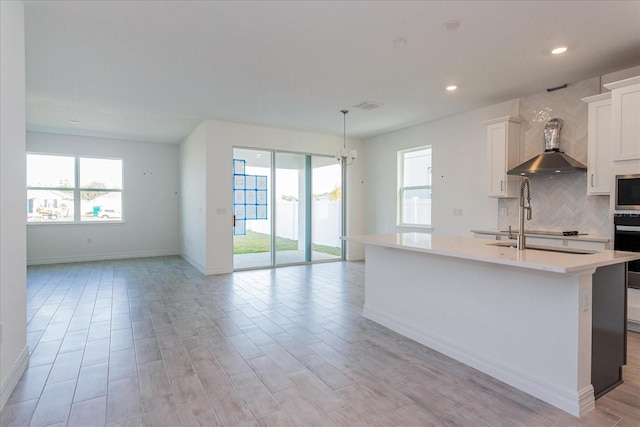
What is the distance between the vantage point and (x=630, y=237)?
3.25m

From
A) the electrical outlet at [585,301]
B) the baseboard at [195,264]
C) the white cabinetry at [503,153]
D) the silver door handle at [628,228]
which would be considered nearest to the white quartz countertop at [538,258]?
the electrical outlet at [585,301]

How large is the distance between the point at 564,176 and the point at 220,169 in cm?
522

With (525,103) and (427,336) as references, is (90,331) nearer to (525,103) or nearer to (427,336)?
(427,336)

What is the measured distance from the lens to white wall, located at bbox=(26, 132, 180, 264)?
7.07 m

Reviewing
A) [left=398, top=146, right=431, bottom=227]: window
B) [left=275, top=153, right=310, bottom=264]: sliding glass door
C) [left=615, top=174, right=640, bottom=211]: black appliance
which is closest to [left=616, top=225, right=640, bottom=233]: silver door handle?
[left=615, top=174, right=640, bottom=211]: black appliance

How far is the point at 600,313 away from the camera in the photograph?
217 centimetres

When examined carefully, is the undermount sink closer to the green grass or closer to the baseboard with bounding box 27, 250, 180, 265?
the green grass

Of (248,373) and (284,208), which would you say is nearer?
(248,373)

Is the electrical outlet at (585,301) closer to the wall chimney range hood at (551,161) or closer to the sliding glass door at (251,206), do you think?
the wall chimney range hood at (551,161)

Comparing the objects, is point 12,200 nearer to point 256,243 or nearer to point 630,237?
point 256,243

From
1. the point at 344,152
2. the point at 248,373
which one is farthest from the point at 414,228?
the point at 248,373

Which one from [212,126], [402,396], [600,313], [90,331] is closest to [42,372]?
[90,331]

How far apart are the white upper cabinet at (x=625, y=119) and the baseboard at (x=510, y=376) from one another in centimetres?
248

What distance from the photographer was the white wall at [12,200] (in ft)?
6.91
